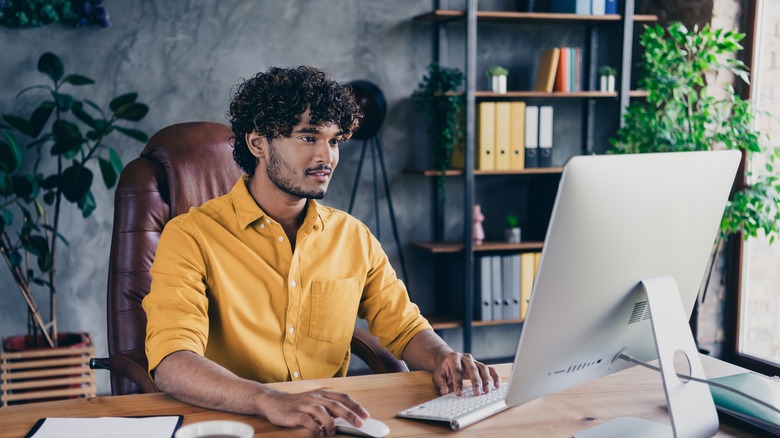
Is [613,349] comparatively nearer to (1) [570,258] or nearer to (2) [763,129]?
(1) [570,258]

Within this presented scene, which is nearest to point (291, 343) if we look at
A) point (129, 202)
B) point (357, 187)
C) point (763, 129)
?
point (129, 202)

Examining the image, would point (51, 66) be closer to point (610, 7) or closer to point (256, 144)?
point (256, 144)

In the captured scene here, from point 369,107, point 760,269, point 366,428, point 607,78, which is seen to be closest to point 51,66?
point 369,107

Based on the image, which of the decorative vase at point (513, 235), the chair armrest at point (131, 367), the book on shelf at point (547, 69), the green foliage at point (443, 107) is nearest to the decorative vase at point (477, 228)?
the decorative vase at point (513, 235)

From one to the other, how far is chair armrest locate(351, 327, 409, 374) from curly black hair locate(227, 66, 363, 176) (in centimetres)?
51

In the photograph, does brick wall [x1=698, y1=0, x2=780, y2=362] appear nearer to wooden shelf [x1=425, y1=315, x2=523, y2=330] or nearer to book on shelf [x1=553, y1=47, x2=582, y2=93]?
book on shelf [x1=553, y1=47, x2=582, y2=93]

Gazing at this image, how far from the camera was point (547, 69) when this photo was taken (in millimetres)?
3629

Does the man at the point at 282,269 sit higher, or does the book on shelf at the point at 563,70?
the book on shelf at the point at 563,70

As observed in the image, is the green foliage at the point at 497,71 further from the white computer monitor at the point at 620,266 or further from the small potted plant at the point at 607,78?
the white computer monitor at the point at 620,266

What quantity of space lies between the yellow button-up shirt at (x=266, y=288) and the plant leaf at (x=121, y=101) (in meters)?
1.58

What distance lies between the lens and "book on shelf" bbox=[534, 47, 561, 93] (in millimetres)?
3600

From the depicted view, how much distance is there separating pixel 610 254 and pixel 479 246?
2.54 meters

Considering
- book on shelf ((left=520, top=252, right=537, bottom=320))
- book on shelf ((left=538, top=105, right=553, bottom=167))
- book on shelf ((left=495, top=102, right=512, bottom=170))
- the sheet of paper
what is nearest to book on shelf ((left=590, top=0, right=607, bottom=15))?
book on shelf ((left=538, top=105, right=553, bottom=167))

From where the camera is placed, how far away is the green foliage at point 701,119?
3135 mm
